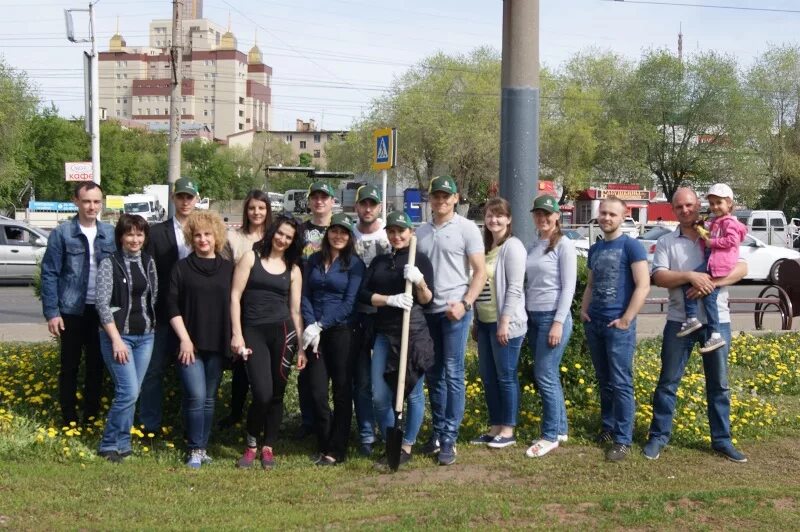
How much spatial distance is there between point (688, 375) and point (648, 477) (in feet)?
9.26

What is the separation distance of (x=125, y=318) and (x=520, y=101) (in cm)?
370

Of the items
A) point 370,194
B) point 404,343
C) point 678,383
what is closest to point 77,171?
point 370,194

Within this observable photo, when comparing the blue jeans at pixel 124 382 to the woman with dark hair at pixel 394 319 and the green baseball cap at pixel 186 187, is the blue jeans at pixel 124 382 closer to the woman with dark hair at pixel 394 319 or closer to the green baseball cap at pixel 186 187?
the green baseball cap at pixel 186 187

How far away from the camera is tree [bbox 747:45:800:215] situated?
5506 centimetres

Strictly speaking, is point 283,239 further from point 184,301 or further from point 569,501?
point 569,501

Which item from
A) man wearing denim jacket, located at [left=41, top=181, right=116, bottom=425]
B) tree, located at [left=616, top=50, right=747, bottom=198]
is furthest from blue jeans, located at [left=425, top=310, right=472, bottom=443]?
tree, located at [left=616, top=50, right=747, bottom=198]

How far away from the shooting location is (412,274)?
5.72 m

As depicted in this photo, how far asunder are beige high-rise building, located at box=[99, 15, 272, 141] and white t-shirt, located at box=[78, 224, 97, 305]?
153715mm

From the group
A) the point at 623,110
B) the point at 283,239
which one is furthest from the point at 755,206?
the point at 283,239

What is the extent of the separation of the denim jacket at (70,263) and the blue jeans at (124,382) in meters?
0.47

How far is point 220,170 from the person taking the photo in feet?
305

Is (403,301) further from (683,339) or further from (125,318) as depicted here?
(683,339)

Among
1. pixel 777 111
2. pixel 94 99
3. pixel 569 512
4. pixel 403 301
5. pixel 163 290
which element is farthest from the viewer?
pixel 777 111

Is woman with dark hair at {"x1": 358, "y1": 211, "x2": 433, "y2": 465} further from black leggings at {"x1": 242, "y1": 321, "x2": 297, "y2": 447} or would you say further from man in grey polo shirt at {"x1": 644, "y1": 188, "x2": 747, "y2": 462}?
man in grey polo shirt at {"x1": 644, "y1": 188, "x2": 747, "y2": 462}
